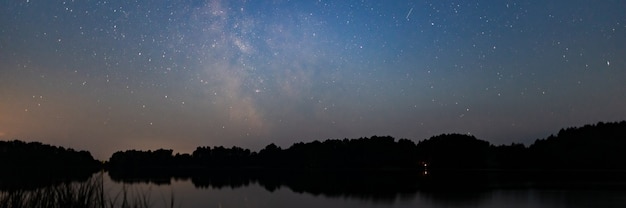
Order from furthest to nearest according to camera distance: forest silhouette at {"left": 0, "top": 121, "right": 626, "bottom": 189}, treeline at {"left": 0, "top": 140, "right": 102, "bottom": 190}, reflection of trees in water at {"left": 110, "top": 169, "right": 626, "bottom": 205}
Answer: forest silhouette at {"left": 0, "top": 121, "right": 626, "bottom": 189}
reflection of trees in water at {"left": 110, "top": 169, "right": 626, "bottom": 205}
treeline at {"left": 0, "top": 140, "right": 102, "bottom": 190}

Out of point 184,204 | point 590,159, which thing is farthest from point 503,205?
point 590,159

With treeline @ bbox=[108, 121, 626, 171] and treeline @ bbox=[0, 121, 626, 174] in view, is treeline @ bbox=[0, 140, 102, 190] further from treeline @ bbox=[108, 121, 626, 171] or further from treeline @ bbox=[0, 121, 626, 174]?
treeline @ bbox=[108, 121, 626, 171]

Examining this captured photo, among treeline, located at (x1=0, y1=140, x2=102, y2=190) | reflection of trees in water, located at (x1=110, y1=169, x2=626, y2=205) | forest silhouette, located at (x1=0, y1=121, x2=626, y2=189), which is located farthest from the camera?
forest silhouette, located at (x1=0, y1=121, x2=626, y2=189)

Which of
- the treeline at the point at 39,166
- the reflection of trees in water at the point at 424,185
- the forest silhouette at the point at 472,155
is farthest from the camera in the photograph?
the forest silhouette at the point at 472,155

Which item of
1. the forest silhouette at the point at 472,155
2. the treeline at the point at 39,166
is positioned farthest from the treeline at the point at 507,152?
the treeline at the point at 39,166

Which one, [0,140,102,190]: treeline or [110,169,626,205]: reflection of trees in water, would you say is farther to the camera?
[110,169,626,205]: reflection of trees in water

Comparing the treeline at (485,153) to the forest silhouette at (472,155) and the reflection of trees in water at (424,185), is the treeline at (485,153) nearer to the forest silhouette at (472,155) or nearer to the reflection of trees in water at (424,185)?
the forest silhouette at (472,155)

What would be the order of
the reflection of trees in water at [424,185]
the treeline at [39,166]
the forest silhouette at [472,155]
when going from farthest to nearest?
the forest silhouette at [472,155] < the reflection of trees in water at [424,185] < the treeline at [39,166]

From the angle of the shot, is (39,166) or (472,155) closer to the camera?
(39,166)

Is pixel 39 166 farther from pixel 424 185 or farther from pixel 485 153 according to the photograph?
pixel 485 153

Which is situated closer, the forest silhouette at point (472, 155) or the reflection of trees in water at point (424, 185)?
the reflection of trees in water at point (424, 185)

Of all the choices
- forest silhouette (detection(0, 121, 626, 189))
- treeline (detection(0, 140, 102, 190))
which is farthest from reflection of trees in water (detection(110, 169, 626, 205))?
forest silhouette (detection(0, 121, 626, 189))

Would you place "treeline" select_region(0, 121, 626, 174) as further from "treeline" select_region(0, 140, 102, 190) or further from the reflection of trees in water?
the reflection of trees in water

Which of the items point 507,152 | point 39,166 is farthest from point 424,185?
point 507,152
